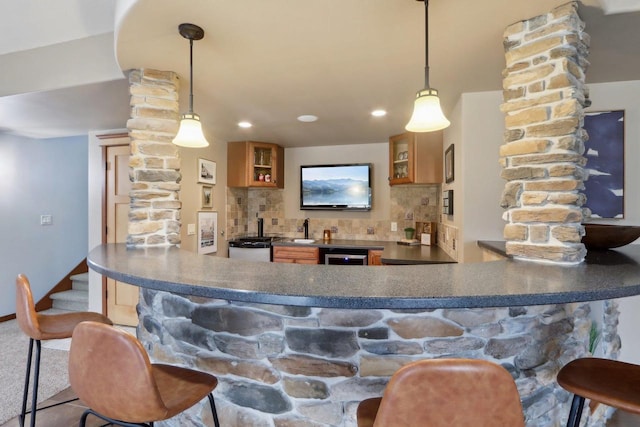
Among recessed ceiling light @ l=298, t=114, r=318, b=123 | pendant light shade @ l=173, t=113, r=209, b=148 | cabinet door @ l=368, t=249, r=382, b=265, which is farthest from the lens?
cabinet door @ l=368, t=249, r=382, b=265

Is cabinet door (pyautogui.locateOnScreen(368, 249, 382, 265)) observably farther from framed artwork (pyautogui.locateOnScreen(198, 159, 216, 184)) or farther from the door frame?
the door frame

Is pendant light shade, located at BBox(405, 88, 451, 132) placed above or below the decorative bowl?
above

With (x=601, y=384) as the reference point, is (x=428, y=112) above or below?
above

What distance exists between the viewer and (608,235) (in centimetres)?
173

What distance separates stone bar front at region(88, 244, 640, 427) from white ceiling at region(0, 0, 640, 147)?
3.95 ft

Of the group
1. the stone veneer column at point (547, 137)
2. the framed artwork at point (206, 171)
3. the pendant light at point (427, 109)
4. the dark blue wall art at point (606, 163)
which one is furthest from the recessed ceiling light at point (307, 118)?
the dark blue wall art at point (606, 163)

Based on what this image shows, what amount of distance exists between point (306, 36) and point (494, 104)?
1.59m

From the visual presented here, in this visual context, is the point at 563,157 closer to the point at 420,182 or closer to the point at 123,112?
the point at 420,182

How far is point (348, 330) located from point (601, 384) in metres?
0.89

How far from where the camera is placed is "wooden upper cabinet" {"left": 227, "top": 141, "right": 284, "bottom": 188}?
14.3 ft

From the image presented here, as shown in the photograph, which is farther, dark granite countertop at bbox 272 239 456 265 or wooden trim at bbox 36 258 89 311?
wooden trim at bbox 36 258 89 311

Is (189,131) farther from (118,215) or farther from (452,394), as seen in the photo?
(118,215)

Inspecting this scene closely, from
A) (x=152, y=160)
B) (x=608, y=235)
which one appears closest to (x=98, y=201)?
(x=152, y=160)

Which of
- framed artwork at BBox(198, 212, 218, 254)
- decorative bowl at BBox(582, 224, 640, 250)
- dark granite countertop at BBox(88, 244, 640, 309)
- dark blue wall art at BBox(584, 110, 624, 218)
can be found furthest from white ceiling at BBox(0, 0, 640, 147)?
framed artwork at BBox(198, 212, 218, 254)
